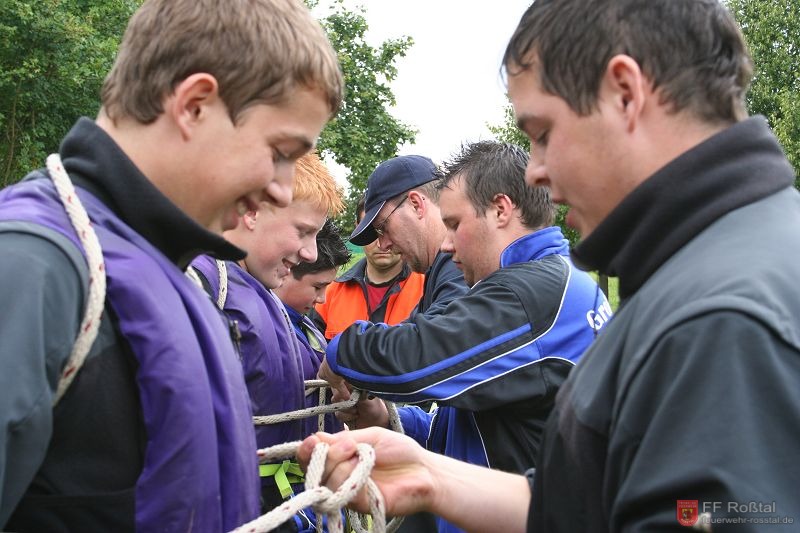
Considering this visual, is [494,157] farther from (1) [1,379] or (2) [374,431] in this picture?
(1) [1,379]

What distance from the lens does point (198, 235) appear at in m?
1.90

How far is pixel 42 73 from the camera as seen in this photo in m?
25.0

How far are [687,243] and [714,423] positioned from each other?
0.42 metres

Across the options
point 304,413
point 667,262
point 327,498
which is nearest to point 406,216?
point 304,413

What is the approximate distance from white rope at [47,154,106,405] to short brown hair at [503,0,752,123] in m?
1.01

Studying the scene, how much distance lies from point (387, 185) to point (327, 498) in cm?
397

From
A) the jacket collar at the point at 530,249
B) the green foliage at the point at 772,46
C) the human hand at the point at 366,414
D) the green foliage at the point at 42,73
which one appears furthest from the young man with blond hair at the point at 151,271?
the green foliage at the point at 772,46

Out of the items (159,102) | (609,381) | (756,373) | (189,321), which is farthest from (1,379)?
(756,373)

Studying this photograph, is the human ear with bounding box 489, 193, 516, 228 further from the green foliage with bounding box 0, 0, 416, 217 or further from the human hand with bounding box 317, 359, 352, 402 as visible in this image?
the green foliage with bounding box 0, 0, 416, 217

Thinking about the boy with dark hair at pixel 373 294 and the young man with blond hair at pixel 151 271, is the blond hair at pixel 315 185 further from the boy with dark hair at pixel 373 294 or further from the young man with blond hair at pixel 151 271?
the boy with dark hair at pixel 373 294

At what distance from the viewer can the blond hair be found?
3678 millimetres

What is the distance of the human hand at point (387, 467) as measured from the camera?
7.11ft

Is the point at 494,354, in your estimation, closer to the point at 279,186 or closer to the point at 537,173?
the point at 537,173

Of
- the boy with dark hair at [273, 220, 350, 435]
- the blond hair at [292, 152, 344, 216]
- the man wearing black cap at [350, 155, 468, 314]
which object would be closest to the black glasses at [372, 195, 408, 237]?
the man wearing black cap at [350, 155, 468, 314]
